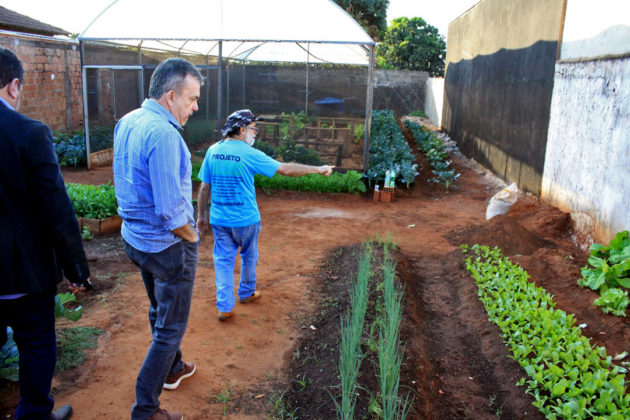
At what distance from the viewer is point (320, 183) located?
9.81 m

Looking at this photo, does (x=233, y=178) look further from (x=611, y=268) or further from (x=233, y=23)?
(x=233, y=23)

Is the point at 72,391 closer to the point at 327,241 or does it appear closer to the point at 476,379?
the point at 476,379

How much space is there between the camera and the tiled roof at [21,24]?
14961mm

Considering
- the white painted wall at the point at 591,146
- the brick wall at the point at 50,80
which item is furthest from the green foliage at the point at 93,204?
the brick wall at the point at 50,80

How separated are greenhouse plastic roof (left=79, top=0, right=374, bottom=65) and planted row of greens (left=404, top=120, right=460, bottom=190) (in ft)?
10.5

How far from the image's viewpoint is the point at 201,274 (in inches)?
218

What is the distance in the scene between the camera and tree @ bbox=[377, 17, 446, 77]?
31125 mm

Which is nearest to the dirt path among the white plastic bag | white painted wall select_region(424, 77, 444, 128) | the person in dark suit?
the white plastic bag

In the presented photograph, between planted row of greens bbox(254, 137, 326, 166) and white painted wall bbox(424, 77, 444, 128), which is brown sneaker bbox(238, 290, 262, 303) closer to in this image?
planted row of greens bbox(254, 137, 326, 166)

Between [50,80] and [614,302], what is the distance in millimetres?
13622

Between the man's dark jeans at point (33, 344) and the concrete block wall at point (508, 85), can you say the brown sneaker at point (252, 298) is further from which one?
the concrete block wall at point (508, 85)

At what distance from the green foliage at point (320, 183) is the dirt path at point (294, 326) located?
6.65 feet

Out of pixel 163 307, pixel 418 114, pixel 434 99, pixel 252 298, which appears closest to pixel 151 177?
pixel 163 307

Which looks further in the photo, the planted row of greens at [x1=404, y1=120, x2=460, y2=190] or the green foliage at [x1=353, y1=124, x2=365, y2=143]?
the planted row of greens at [x1=404, y1=120, x2=460, y2=190]
